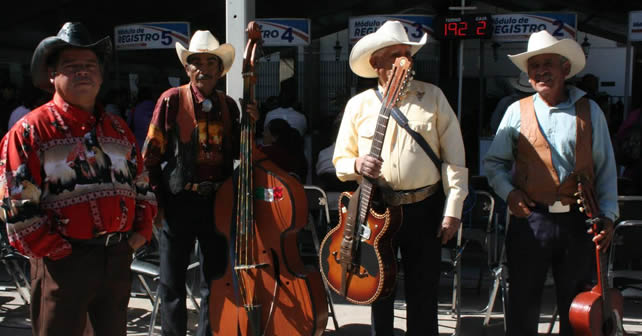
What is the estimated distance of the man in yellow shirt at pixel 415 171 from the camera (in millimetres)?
2863

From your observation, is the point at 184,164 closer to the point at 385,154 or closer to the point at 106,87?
the point at 385,154

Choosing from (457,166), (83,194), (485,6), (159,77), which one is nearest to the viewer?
(83,194)

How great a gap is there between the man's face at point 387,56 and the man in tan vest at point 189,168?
92 cm

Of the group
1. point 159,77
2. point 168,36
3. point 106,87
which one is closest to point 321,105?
point 168,36

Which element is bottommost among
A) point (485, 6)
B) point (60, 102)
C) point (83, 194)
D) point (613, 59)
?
point (83, 194)

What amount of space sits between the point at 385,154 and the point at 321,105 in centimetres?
555

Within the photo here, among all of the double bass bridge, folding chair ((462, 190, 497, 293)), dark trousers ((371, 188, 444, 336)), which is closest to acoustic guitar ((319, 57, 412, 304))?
dark trousers ((371, 188, 444, 336))

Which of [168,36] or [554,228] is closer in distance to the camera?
[554,228]

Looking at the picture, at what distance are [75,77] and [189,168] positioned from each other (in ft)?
3.10

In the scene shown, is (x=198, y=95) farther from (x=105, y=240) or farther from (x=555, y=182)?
(x=555, y=182)

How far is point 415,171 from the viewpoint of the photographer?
2871 mm

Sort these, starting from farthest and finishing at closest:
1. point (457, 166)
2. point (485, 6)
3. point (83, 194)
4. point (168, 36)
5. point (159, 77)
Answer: point (485, 6) → point (159, 77) → point (168, 36) → point (457, 166) → point (83, 194)

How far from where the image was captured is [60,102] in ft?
7.98

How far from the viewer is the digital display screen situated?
7.04 m
